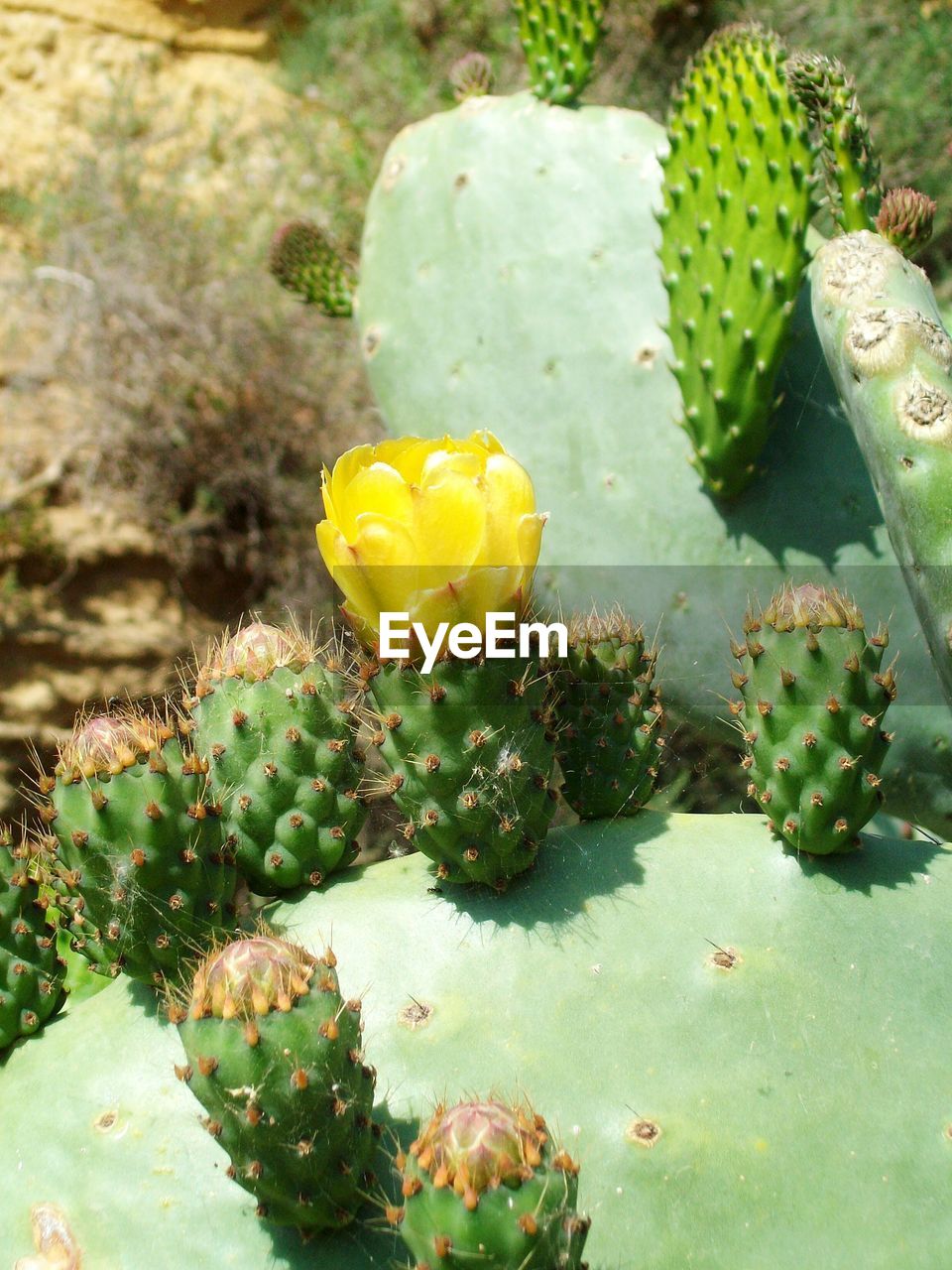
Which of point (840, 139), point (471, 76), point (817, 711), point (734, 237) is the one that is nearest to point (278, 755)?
point (817, 711)

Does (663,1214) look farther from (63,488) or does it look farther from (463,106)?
(63,488)

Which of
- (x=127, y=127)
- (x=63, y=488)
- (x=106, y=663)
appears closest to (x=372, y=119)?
(x=127, y=127)

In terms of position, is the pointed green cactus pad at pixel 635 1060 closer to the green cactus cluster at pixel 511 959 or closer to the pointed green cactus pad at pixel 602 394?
the green cactus cluster at pixel 511 959

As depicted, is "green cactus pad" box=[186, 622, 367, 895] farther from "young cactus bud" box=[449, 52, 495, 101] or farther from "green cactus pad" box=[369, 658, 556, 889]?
"young cactus bud" box=[449, 52, 495, 101]

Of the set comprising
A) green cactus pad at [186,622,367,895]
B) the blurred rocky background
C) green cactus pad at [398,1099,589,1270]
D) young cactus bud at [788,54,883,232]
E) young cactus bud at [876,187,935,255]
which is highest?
young cactus bud at [788,54,883,232]

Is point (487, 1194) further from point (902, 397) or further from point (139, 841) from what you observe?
point (902, 397)

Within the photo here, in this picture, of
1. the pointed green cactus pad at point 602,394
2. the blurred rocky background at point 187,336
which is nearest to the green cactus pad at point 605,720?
the pointed green cactus pad at point 602,394

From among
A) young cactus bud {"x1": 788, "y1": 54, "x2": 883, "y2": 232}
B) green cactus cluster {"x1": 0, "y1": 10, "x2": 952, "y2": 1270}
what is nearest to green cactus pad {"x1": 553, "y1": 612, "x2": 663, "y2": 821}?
green cactus cluster {"x1": 0, "y1": 10, "x2": 952, "y2": 1270}
